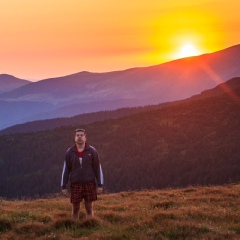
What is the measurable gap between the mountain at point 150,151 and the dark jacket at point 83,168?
8147cm

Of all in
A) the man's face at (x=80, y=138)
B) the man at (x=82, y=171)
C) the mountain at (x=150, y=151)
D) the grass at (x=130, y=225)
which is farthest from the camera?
the mountain at (x=150, y=151)

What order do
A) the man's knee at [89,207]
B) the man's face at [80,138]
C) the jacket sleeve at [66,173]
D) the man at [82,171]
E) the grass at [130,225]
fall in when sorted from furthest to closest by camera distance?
the man's knee at [89,207], the jacket sleeve at [66,173], the man at [82,171], the man's face at [80,138], the grass at [130,225]

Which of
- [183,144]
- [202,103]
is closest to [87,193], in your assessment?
[183,144]

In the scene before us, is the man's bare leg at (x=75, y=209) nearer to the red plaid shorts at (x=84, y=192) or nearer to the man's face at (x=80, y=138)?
the red plaid shorts at (x=84, y=192)

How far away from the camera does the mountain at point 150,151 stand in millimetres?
110562

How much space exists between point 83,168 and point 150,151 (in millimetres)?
129356

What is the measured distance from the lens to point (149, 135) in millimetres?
154750

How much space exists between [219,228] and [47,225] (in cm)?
521

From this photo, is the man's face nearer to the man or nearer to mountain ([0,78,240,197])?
the man

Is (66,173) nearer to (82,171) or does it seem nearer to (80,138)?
(82,171)

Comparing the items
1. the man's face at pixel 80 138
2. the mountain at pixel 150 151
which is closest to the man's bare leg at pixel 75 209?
the man's face at pixel 80 138

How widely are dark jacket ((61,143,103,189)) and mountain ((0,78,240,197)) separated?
8147 cm

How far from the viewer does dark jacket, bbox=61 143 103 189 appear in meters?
12.7

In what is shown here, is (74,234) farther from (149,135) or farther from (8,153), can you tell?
(8,153)
